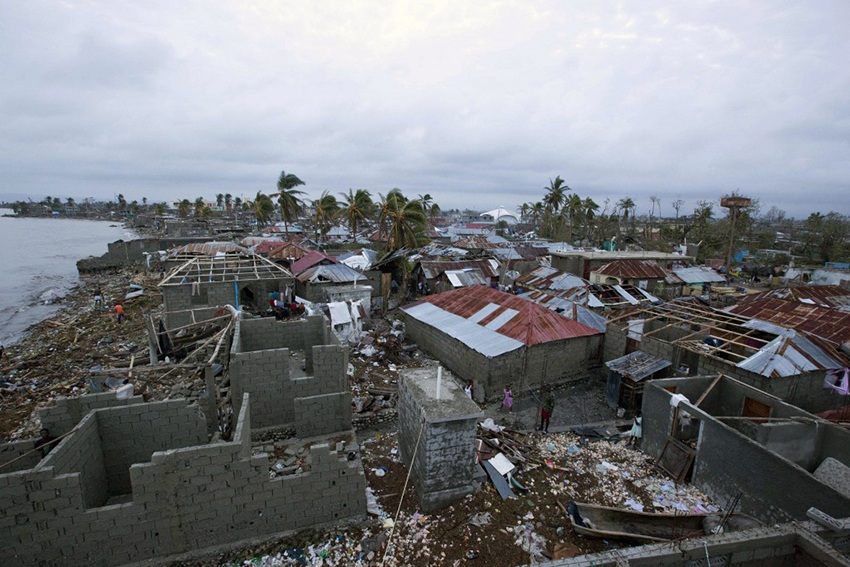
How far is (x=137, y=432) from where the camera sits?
8.23 m

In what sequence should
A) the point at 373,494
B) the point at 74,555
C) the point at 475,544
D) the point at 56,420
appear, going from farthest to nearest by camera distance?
the point at 373,494
the point at 56,420
the point at 475,544
the point at 74,555

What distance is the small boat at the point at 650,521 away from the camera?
25.6 ft

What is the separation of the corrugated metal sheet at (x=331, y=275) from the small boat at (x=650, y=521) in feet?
55.1

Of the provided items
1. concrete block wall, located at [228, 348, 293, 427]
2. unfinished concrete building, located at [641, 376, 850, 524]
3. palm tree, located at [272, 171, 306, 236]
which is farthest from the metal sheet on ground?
palm tree, located at [272, 171, 306, 236]

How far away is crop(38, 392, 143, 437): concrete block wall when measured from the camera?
7906 millimetres

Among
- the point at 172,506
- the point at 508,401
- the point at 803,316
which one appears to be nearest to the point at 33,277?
the point at 172,506

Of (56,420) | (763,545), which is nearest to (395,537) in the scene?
(763,545)

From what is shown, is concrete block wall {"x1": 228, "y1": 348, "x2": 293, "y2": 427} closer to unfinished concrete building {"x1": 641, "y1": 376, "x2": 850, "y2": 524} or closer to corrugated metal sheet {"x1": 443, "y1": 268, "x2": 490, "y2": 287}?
unfinished concrete building {"x1": 641, "y1": 376, "x2": 850, "y2": 524}

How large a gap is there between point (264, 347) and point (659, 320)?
1665 centimetres

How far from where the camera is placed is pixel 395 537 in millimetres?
7438

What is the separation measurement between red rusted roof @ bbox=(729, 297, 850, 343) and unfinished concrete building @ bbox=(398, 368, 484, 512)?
54.3ft

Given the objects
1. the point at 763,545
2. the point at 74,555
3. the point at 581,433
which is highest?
the point at 763,545

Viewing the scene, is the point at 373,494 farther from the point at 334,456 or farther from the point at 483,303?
the point at 483,303

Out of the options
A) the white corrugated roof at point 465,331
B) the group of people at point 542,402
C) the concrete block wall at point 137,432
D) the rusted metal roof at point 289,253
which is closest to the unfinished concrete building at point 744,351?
the group of people at point 542,402
